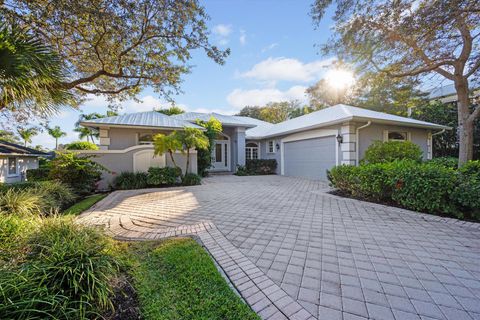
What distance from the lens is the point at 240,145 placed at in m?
14.5

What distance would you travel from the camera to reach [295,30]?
7605mm

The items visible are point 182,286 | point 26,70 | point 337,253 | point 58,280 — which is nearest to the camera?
point 58,280

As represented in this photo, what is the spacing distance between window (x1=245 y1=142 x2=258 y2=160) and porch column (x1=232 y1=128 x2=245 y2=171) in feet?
4.80

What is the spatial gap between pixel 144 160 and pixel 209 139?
12.3 feet

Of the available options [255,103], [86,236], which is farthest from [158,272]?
[255,103]

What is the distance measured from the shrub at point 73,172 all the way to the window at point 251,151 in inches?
410

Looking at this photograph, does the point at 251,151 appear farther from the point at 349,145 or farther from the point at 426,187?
the point at 426,187

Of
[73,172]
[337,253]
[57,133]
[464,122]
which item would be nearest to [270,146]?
[464,122]

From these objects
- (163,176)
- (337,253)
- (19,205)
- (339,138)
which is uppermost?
(339,138)

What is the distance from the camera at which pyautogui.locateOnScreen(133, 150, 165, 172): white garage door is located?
30.8 ft

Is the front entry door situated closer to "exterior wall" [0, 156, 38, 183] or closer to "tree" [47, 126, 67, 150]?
"exterior wall" [0, 156, 38, 183]

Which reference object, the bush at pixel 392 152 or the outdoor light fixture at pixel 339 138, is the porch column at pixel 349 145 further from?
the bush at pixel 392 152

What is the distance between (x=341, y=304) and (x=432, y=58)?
1016cm

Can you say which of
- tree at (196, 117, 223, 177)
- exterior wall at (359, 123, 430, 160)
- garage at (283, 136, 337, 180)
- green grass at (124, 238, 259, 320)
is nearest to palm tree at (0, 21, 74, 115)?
green grass at (124, 238, 259, 320)
